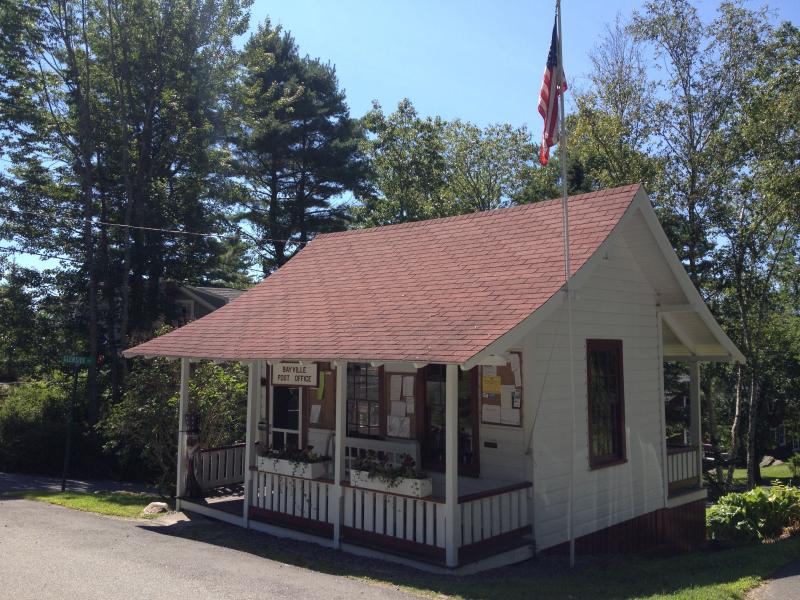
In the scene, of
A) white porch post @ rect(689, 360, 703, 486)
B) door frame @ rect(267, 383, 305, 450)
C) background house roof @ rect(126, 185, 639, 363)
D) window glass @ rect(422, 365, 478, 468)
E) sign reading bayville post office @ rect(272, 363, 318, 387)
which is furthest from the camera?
white porch post @ rect(689, 360, 703, 486)

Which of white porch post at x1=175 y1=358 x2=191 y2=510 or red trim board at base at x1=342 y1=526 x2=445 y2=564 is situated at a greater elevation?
white porch post at x1=175 y1=358 x2=191 y2=510

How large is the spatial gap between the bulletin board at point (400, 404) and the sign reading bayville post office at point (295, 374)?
3.84 ft

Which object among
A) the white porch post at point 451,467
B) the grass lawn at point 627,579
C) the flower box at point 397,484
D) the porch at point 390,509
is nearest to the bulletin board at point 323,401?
the porch at point 390,509

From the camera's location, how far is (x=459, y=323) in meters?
8.34

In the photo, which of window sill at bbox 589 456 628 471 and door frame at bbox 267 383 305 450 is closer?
window sill at bbox 589 456 628 471

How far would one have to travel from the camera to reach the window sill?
9.91 m

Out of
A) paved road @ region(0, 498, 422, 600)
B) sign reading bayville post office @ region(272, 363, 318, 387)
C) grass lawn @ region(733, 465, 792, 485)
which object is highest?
sign reading bayville post office @ region(272, 363, 318, 387)

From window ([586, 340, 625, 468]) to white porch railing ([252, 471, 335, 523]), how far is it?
3930mm

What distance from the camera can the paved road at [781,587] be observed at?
7395 mm

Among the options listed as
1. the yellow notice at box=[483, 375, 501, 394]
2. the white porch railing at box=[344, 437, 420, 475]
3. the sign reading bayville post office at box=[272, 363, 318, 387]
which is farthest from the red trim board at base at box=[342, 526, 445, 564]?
the sign reading bayville post office at box=[272, 363, 318, 387]

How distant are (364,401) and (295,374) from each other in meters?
1.23

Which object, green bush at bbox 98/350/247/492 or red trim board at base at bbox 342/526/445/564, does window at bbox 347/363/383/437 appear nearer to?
red trim board at base at bbox 342/526/445/564

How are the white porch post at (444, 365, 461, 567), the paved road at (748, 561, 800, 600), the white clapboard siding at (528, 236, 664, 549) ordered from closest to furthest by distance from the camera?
the paved road at (748, 561, 800, 600)
the white porch post at (444, 365, 461, 567)
the white clapboard siding at (528, 236, 664, 549)

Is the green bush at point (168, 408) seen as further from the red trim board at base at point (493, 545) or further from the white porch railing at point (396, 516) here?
the red trim board at base at point (493, 545)
